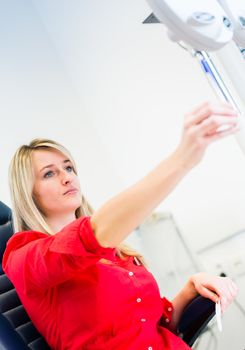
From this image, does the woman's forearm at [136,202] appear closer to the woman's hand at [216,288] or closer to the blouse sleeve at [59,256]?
the blouse sleeve at [59,256]

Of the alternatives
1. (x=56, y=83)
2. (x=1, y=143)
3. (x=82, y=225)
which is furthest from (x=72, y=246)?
(x=56, y=83)

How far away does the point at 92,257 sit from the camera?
2.00 ft

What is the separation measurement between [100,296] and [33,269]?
0.89 ft

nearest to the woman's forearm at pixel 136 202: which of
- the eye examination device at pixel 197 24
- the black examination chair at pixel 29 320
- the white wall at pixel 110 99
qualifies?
the eye examination device at pixel 197 24

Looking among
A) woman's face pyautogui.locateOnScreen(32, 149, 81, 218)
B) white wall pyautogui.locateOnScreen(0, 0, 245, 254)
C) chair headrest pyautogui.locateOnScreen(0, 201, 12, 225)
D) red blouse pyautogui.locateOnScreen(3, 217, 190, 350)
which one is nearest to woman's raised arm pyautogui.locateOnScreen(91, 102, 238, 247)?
red blouse pyautogui.locateOnScreen(3, 217, 190, 350)

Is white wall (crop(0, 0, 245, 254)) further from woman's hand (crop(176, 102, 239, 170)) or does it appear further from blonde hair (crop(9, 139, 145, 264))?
woman's hand (crop(176, 102, 239, 170))

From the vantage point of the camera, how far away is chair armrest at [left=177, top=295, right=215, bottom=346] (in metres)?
1.02

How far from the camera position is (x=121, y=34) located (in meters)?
1.79

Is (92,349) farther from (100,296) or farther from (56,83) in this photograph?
(56,83)

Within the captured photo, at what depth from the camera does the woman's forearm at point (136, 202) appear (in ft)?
1.73

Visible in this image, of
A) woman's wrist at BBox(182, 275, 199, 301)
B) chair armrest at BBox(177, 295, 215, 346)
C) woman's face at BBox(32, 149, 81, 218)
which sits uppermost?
woman's face at BBox(32, 149, 81, 218)

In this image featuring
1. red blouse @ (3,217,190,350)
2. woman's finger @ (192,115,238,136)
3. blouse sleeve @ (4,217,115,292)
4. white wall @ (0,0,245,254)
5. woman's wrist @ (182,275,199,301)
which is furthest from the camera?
white wall @ (0,0,245,254)

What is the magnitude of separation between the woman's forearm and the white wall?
3.57 ft

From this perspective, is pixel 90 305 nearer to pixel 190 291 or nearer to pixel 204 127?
pixel 190 291
